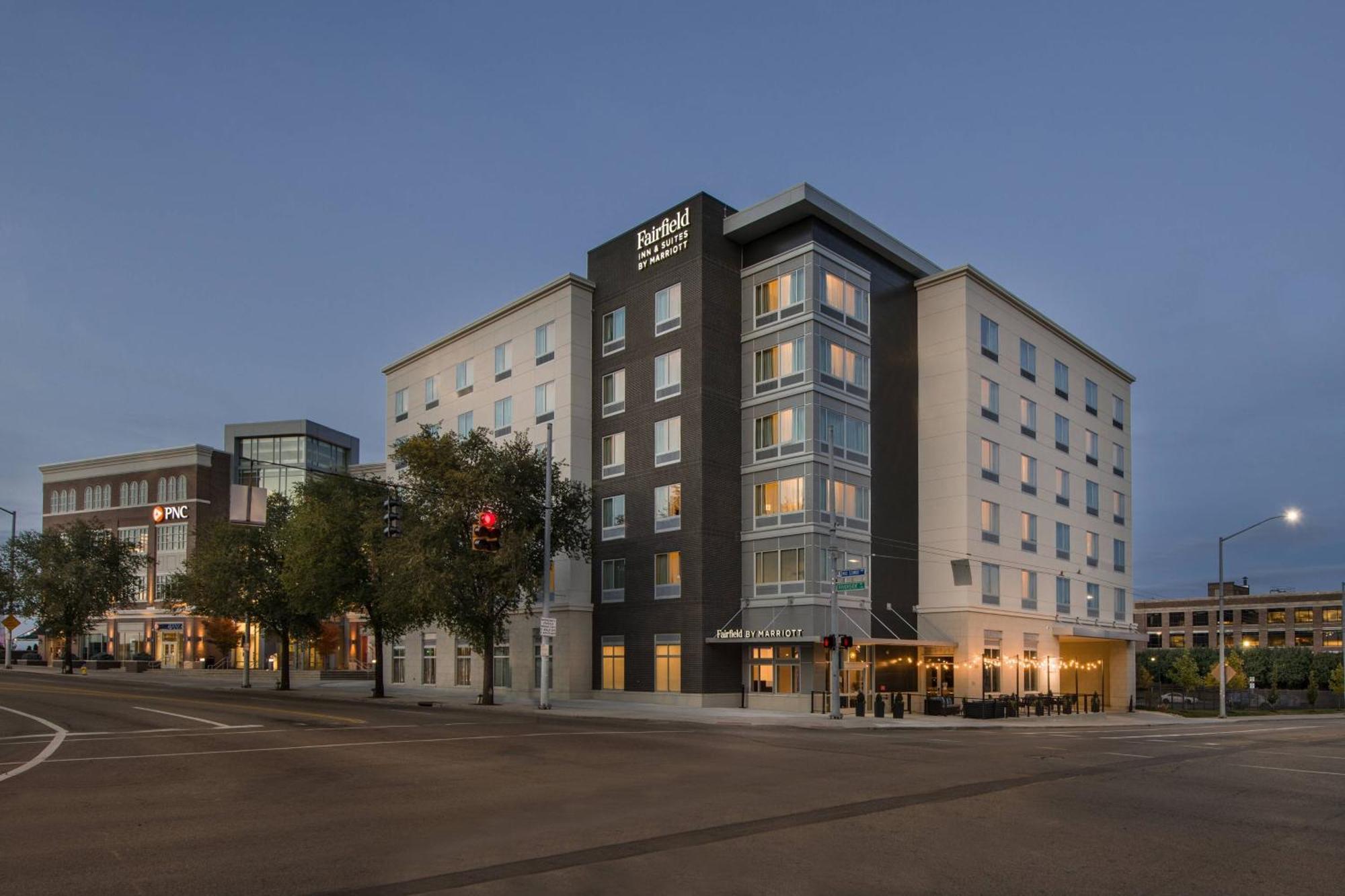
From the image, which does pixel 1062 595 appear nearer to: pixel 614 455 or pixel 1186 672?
pixel 614 455

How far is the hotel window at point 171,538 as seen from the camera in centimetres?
9238

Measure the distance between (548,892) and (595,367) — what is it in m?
43.0

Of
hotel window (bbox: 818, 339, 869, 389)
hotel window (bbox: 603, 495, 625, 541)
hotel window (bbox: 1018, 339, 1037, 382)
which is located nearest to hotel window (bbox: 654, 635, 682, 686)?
hotel window (bbox: 603, 495, 625, 541)

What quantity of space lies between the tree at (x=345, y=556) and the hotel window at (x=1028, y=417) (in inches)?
1271

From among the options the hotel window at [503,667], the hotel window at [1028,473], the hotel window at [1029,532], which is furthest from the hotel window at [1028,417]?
the hotel window at [503,667]

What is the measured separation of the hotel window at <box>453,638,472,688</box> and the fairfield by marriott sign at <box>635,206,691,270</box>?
23185 mm

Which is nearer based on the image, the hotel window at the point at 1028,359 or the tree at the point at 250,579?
the tree at the point at 250,579

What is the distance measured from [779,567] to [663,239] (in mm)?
16266

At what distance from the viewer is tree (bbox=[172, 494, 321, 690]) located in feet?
174

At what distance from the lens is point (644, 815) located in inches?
553

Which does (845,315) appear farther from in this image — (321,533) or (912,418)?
(321,533)

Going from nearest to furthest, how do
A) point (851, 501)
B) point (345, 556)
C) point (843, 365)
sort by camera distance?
1. point (851, 501)
2. point (843, 365)
3. point (345, 556)

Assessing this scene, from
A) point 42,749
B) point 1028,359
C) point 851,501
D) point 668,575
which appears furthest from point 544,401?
point 42,749

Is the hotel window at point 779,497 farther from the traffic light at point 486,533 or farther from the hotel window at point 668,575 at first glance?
the traffic light at point 486,533
